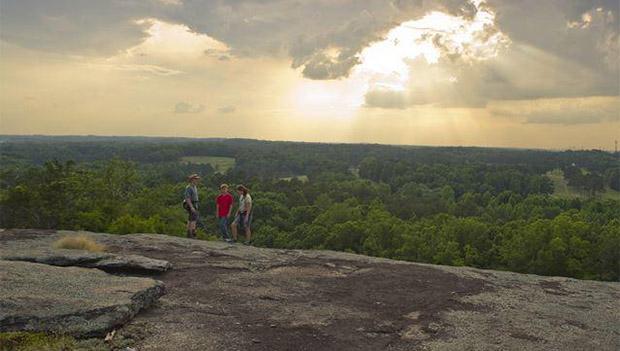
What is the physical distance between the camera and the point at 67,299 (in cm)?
1054

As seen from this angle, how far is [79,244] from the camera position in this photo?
53.4 feet

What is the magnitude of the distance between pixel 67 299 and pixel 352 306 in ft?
21.1

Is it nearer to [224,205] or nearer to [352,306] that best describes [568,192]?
[224,205]

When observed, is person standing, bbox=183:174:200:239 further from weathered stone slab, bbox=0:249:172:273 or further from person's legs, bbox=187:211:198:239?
weathered stone slab, bbox=0:249:172:273

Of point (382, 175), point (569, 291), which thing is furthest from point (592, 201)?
point (569, 291)

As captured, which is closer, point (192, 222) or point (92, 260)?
point (92, 260)

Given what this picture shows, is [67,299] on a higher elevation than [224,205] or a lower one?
lower

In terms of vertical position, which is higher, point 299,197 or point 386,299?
point 386,299

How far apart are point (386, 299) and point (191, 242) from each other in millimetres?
9003

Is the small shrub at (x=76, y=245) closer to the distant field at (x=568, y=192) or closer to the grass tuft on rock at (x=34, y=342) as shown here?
the grass tuft on rock at (x=34, y=342)

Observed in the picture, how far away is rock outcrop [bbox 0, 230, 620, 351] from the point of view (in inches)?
411

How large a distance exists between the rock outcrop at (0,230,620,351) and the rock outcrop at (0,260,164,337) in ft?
0.91

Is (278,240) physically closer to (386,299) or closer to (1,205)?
(1,205)

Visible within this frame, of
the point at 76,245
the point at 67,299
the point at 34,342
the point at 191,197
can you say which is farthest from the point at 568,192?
the point at 34,342
